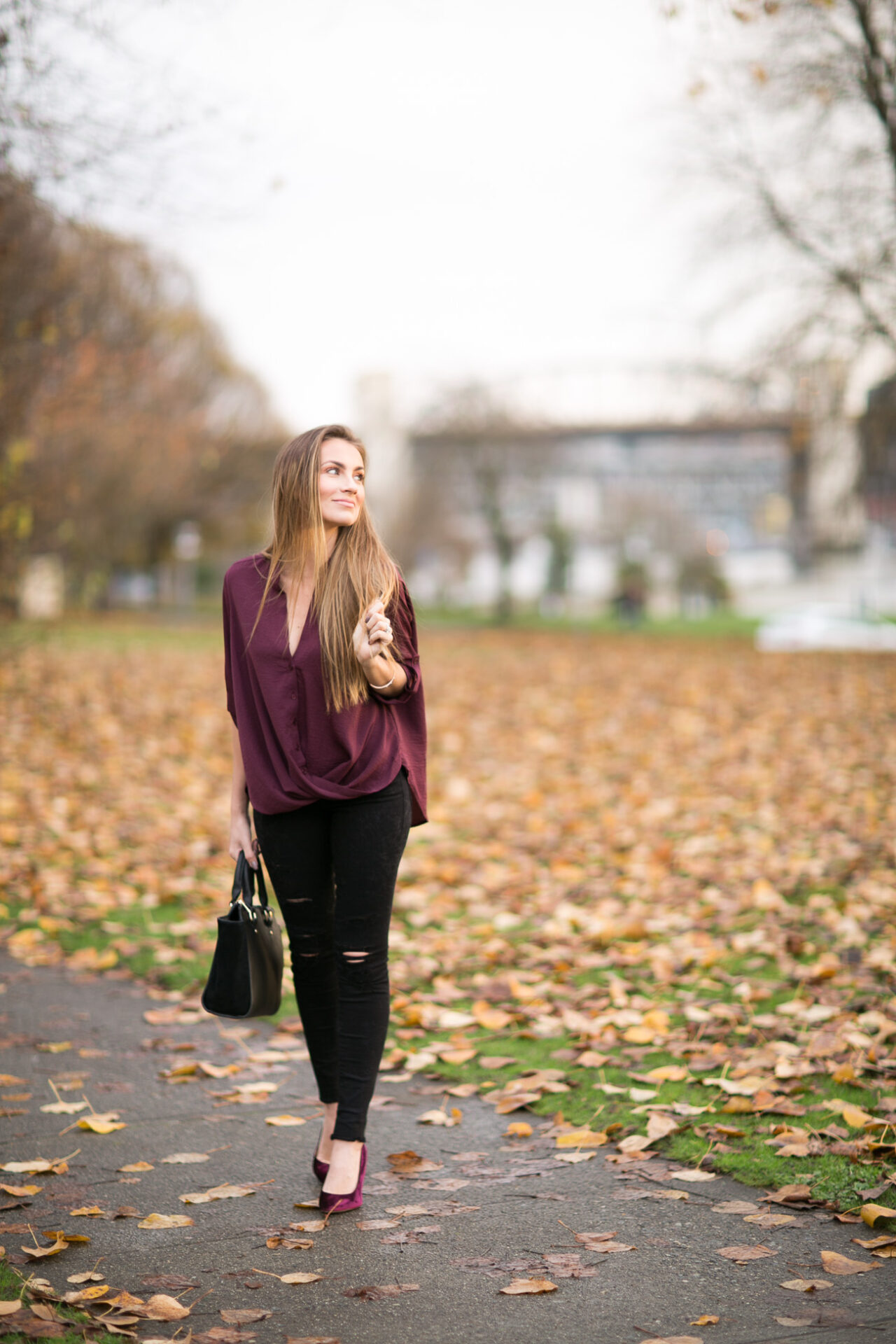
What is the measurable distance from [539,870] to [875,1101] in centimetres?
383

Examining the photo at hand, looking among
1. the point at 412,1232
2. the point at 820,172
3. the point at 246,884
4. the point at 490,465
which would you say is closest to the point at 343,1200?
the point at 412,1232

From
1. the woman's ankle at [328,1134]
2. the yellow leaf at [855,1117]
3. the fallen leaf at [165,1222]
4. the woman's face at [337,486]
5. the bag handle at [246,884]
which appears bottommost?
the fallen leaf at [165,1222]

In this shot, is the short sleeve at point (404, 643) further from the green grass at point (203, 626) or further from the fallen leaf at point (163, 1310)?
the green grass at point (203, 626)

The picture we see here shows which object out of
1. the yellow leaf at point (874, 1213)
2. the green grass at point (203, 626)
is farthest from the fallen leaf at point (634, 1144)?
the green grass at point (203, 626)

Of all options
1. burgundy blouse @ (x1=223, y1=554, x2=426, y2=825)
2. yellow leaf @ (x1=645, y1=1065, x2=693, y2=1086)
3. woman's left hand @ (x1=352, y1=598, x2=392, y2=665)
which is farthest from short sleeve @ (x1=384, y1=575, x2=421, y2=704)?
yellow leaf @ (x1=645, y1=1065, x2=693, y2=1086)

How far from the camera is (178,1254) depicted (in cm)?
305

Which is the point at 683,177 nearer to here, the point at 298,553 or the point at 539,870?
the point at 539,870

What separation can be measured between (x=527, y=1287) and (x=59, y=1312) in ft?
3.36

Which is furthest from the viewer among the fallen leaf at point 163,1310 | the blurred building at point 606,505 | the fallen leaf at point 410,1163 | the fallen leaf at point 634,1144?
the blurred building at point 606,505

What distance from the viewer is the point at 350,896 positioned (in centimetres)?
326

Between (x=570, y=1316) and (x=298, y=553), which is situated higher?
(x=298, y=553)

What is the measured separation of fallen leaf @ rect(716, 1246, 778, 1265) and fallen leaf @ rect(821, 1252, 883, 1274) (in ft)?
0.42

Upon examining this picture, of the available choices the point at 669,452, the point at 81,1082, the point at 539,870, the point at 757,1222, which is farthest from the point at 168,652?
the point at 669,452

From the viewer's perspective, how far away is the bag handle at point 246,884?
337cm
